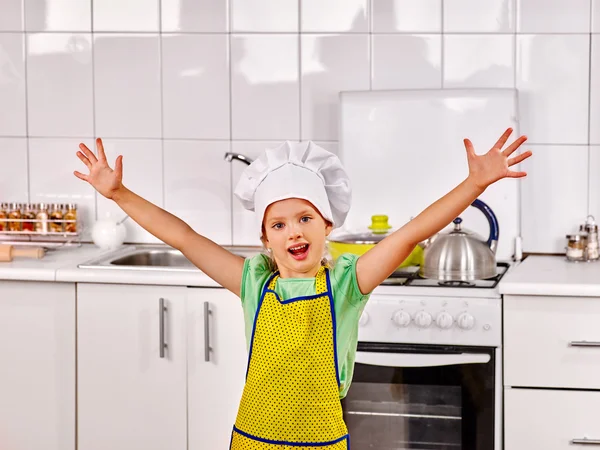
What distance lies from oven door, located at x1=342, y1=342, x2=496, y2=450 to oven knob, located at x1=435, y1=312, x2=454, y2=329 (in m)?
0.07

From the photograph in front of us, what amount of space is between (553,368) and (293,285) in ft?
3.38

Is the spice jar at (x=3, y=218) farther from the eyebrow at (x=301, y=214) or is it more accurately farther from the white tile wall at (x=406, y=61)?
the eyebrow at (x=301, y=214)

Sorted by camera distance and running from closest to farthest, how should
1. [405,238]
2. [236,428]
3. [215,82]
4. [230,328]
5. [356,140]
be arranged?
[405,238] < [236,428] < [230,328] < [356,140] < [215,82]

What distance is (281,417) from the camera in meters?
1.63

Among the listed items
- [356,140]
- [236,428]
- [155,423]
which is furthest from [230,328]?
[236,428]

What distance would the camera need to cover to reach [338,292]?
167cm

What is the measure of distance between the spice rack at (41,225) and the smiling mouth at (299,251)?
1.63 meters

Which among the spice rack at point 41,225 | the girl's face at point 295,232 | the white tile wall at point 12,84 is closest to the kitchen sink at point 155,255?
the spice rack at point 41,225

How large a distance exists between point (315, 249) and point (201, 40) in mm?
1646

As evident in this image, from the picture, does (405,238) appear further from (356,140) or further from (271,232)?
(356,140)

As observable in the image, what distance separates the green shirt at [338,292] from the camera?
1663mm

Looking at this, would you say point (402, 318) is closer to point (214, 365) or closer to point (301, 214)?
point (214, 365)

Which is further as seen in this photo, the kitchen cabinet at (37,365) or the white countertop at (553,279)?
the kitchen cabinet at (37,365)

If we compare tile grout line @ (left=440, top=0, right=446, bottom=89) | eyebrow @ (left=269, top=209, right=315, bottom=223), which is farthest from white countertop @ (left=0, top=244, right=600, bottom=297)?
eyebrow @ (left=269, top=209, right=315, bottom=223)
